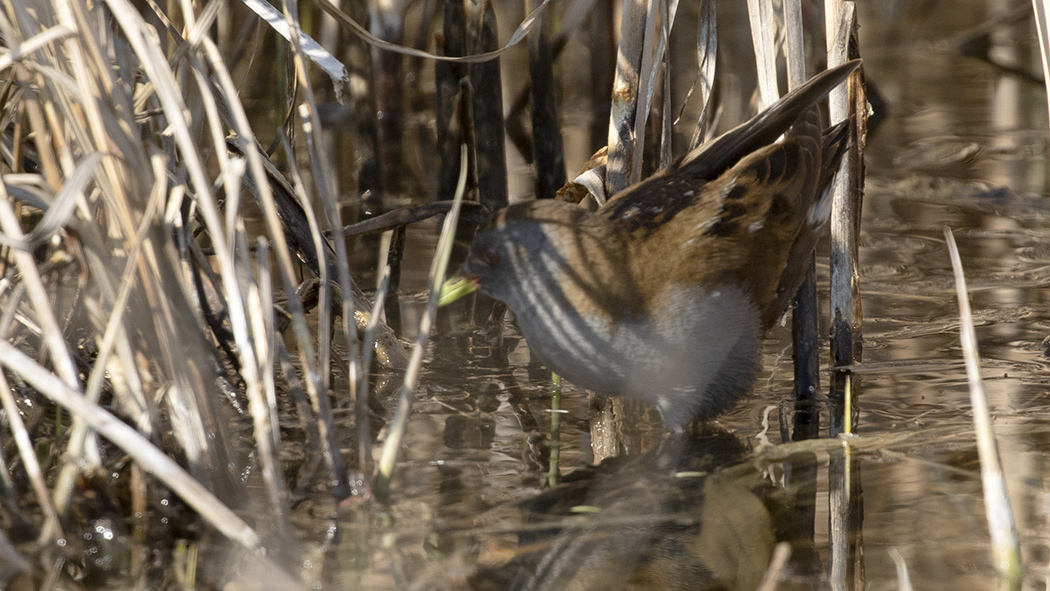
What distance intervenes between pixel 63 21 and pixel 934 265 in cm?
262

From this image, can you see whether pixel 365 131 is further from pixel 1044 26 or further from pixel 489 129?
pixel 1044 26

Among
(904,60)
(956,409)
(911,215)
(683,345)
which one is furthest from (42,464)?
(904,60)

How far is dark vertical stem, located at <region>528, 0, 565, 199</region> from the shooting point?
138 inches

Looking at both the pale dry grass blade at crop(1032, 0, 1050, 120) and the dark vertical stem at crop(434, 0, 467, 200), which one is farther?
the dark vertical stem at crop(434, 0, 467, 200)

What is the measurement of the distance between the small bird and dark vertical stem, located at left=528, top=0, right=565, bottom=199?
3.40 feet

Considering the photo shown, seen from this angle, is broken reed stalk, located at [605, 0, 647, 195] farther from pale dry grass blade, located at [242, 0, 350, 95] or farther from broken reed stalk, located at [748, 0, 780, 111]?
pale dry grass blade, located at [242, 0, 350, 95]

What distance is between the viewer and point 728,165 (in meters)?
2.64

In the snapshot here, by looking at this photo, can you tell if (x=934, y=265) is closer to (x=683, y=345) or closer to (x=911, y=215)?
(x=911, y=215)

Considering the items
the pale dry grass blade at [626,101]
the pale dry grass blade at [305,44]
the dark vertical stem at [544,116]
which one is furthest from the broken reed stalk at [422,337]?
the dark vertical stem at [544,116]

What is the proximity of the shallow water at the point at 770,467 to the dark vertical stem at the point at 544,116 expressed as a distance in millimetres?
622

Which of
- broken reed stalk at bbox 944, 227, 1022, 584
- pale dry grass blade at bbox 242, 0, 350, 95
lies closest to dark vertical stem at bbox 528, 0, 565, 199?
pale dry grass blade at bbox 242, 0, 350, 95

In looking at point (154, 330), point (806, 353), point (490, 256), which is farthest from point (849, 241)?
point (154, 330)

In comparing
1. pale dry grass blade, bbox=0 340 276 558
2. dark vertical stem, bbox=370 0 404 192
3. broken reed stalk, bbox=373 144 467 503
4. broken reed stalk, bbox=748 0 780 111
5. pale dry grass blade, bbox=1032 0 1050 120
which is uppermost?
dark vertical stem, bbox=370 0 404 192

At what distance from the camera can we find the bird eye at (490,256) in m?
2.51
